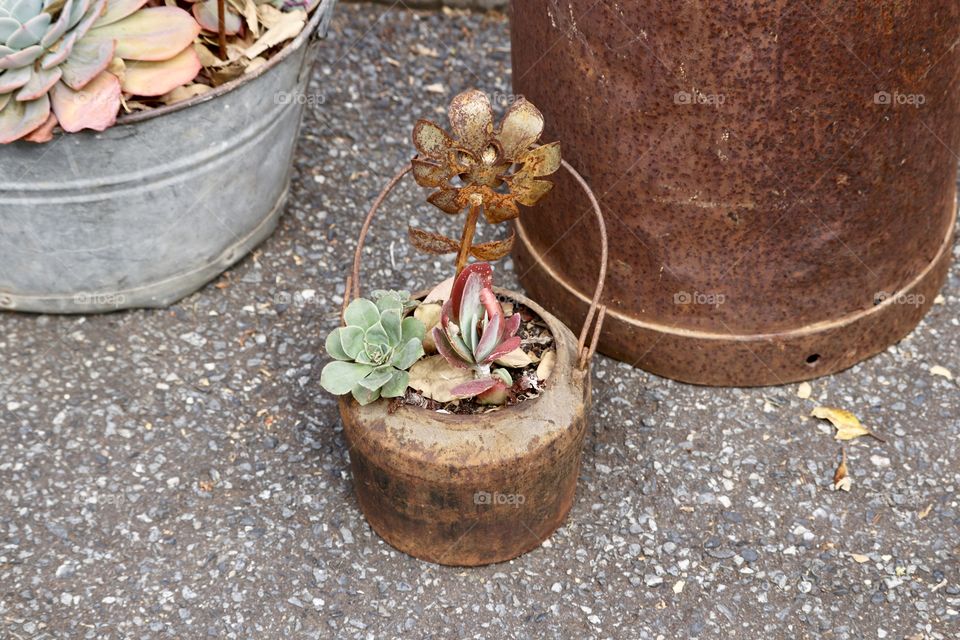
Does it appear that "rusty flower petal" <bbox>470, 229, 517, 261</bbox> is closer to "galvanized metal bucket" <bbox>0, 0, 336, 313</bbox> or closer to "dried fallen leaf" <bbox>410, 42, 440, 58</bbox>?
"galvanized metal bucket" <bbox>0, 0, 336, 313</bbox>

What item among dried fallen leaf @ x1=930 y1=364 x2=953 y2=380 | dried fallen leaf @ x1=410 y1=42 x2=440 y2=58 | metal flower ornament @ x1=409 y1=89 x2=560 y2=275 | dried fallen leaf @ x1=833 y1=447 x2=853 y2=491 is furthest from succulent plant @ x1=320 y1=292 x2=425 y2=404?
dried fallen leaf @ x1=410 y1=42 x2=440 y2=58

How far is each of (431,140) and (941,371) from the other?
1.36m

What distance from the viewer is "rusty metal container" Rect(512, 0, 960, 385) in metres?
1.88

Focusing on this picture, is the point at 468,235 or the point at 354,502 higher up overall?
the point at 468,235

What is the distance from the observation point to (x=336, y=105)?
10.1 ft

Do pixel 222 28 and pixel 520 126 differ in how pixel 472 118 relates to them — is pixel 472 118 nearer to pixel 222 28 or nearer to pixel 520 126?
pixel 520 126

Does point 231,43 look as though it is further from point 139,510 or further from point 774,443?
point 774,443

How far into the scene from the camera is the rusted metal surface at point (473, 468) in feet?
5.96

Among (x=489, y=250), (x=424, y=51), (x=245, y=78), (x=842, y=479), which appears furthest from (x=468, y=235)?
(x=424, y=51)

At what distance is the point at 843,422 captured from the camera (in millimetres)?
2283

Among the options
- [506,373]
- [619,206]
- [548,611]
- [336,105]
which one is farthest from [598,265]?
[336,105]

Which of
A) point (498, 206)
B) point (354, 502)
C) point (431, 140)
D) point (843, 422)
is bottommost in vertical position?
point (354, 502)

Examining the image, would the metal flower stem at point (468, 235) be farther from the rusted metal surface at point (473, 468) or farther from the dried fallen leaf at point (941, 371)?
the dried fallen leaf at point (941, 371)

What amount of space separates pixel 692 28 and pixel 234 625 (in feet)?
4.39
